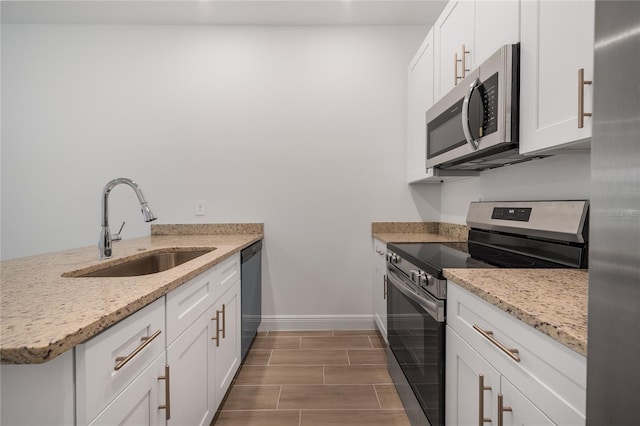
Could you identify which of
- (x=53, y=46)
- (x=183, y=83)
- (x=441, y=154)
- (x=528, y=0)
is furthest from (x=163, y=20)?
(x=528, y=0)

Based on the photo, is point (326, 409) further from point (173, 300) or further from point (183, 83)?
point (183, 83)

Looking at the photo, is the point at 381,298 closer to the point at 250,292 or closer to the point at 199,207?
the point at 250,292

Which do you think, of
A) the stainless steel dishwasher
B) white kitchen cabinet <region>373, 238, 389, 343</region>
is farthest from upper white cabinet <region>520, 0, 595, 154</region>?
the stainless steel dishwasher

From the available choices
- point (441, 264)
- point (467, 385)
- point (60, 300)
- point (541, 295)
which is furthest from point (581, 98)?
point (60, 300)

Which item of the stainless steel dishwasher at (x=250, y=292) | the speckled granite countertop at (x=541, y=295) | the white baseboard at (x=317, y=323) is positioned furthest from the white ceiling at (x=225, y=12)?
the white baseboard at (x=317, y=323)

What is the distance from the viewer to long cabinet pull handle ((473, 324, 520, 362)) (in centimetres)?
77

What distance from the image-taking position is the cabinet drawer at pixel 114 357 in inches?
25.2

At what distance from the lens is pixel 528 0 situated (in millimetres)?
1147

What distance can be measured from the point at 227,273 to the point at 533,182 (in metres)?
1.67

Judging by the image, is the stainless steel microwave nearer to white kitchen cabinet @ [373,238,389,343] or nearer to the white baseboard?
white kitchen cabinet @ [373,238,389,343]


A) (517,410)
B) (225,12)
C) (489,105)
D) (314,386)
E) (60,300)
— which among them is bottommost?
(314,386)

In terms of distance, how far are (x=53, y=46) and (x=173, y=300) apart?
2981mm

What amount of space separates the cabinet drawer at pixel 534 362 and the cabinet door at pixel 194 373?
987 millimetres

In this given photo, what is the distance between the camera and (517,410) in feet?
2.54
